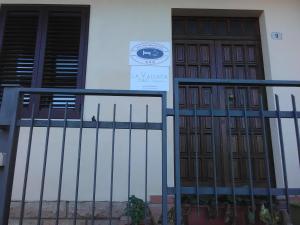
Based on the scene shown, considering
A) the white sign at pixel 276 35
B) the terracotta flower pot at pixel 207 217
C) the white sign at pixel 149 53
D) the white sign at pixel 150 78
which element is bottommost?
the terracotta flower pot at pixel 207 217

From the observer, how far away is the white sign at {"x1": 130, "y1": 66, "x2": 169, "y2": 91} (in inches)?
178

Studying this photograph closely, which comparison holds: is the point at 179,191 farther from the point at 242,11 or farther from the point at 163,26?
the point at 242,11

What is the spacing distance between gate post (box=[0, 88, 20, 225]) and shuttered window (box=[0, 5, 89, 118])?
1.83 meters

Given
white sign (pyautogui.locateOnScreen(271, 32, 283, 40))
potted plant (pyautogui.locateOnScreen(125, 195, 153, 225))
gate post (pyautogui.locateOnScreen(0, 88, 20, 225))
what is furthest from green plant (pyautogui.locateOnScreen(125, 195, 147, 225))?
white sign (pyautogui.locateOnScreen(271, 32, 283, 40))

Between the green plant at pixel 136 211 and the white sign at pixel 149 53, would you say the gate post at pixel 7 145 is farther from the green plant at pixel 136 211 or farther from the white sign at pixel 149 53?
the white sign at pixel 149 53

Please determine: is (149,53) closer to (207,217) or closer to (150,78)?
(150,78)

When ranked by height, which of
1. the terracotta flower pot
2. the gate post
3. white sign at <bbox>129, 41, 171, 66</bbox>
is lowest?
the terracotta flower pot

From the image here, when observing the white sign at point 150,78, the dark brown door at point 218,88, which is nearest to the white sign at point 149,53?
the white sign at point 150,78

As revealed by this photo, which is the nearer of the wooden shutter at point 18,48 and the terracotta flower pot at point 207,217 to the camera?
the terracotta flower pot at point 207,217

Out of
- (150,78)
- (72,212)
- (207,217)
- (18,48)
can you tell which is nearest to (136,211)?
(207,217)

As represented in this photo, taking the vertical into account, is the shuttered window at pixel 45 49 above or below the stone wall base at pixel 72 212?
above

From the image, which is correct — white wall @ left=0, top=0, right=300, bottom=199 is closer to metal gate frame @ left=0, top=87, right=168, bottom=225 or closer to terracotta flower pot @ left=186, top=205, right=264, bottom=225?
terracotta flower pot @ left=186, top=205, right=264, bottom=225

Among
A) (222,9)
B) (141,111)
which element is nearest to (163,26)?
(222,9)

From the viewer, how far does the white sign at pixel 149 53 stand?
4.61m
